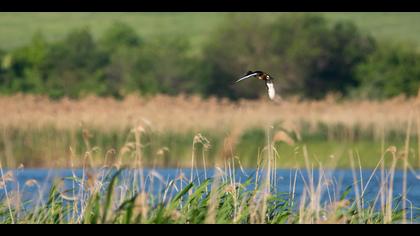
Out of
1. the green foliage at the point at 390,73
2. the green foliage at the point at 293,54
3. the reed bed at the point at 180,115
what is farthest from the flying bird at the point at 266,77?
the green foliage at the point at 293,54

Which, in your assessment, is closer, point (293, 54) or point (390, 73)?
point (390, 73)

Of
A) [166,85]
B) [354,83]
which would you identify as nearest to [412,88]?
[354,83]

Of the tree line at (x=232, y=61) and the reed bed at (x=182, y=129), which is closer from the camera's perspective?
the reed bed at (x=182, y=129)

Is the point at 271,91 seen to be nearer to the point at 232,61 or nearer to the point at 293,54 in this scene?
the point at 293,54

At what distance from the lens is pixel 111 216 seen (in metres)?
5.88

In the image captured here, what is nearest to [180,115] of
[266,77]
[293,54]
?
[266,77]

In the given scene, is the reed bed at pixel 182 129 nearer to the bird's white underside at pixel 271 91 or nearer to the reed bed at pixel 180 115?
the reed bed at pixel 180 115

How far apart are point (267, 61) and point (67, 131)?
2621 centimetres

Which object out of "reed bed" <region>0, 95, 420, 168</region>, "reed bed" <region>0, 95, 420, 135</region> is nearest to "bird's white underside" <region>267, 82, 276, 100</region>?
"reed bed" <region>0, 95, 420, 168</region>

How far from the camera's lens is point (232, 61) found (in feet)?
151

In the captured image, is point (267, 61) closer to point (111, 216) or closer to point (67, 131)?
point (67, 131)

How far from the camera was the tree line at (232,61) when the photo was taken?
39812 millimetres

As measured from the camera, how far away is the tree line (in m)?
39.8

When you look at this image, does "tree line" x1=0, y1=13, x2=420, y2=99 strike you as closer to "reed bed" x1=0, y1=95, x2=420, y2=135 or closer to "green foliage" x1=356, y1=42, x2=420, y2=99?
"green foliage" x1=356, y1=42, x2=420, y2=99
